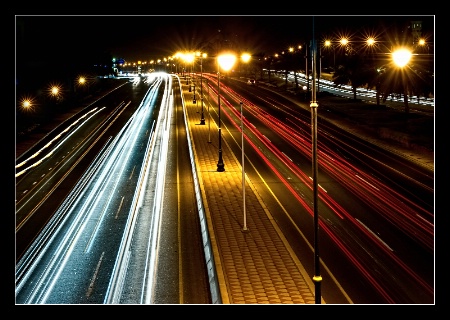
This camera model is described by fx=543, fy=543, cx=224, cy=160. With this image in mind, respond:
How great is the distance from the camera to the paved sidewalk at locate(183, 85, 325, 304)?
17.8 m

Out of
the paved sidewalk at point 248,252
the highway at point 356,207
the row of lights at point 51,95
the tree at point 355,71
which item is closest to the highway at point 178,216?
the highway at point 356,207

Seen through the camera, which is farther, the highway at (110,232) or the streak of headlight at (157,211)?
the streak of headlight at (157,211)

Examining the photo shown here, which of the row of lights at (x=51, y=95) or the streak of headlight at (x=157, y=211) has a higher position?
the row of lights at (x=51, y=95)

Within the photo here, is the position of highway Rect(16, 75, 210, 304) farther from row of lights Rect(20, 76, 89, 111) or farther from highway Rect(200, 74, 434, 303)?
row of lights Rect(20, 76, 89, 111)

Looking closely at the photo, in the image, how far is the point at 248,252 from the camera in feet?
71.2

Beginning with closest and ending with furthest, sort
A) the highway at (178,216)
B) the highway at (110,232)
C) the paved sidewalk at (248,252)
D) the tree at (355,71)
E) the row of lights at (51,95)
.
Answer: the paved sidewalk at (248,252) < the highway at (110,232) < the highway at (178,216) < the row of lights at (51,95) < the tree at (355,71)

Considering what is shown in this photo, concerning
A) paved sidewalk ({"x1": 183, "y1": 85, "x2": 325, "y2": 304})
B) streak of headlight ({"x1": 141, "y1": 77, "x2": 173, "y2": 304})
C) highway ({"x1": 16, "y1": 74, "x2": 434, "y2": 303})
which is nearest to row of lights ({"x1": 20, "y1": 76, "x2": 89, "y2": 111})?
highway ({"x1": 16, "y1": 74, "x2": 434, "y2": 303})

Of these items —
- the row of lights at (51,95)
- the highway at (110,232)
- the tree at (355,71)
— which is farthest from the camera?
the tree at (355,71)

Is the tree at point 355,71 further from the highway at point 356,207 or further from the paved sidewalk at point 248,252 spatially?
the paved sidewalk at point 248,252

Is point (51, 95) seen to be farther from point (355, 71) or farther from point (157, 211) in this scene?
point (157, 211)

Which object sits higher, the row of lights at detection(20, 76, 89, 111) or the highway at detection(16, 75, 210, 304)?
the row of lights at detection(20, 76, 89, 111)

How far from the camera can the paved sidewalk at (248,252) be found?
1778cm

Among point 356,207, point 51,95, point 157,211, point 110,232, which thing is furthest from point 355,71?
point 110,232

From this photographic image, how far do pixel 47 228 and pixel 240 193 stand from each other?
10.7 meters
